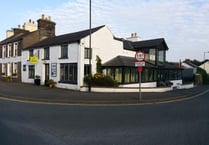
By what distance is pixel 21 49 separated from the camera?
27250 mm

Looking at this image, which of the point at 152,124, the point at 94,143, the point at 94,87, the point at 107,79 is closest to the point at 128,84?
the point at 107,79

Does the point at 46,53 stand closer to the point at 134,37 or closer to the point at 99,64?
the point at 99,64

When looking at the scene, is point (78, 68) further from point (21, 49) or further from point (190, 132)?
point (190, 132)

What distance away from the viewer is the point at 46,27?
28.9 m

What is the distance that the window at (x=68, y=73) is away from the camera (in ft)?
65.0

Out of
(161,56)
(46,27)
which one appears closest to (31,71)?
(46,27)

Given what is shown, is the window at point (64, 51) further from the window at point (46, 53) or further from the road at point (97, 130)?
the road at point (97, 130)

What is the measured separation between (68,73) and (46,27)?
1207 centimetres

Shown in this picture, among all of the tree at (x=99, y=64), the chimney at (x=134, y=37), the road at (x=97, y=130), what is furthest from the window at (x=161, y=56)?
the road at (x=97, y=130)

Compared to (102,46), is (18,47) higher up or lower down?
higher up

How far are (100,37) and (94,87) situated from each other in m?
6.64

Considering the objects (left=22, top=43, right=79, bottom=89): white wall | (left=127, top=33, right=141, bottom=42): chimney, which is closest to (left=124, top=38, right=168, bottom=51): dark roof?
(left=127, top=33, right=141, bottom=42): chimney

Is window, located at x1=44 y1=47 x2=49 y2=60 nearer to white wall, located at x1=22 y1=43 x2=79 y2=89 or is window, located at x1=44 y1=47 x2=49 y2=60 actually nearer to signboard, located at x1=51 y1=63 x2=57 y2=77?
white wall, located at x1=22 y1=43 x2=79 y2=89

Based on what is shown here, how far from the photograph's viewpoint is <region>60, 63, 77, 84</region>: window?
19812mm
